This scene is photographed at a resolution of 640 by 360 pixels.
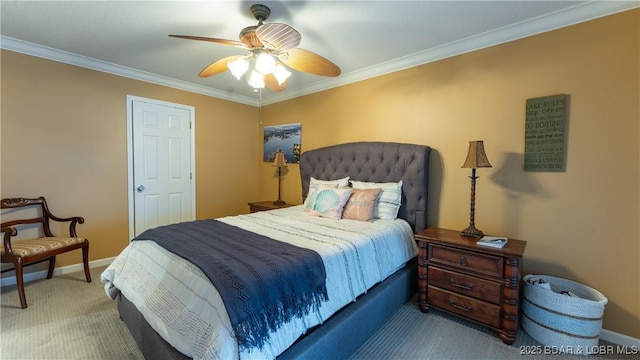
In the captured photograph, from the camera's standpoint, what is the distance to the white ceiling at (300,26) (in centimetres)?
A: 204

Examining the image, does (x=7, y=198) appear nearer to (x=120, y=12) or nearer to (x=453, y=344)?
(x=120, y=12)

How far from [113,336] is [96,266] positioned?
1.83m

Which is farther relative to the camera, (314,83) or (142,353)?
(314,83)

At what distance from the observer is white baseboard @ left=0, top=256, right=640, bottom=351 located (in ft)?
6.29

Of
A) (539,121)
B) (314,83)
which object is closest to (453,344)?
(539,121)

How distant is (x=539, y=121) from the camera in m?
2.23

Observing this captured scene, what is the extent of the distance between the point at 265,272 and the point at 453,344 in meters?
1.52

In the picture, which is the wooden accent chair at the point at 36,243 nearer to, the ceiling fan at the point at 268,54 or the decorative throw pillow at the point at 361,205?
the ceiling fan at the point at 268,54

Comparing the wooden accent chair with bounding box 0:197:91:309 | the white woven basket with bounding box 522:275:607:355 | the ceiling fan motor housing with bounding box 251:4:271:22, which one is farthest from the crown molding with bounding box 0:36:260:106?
the white woven basket with bounding box 522:275:607:355

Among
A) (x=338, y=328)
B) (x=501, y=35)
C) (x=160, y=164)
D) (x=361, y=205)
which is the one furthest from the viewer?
(x=160, y=164)

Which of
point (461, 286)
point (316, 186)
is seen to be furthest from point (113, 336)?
point (461, 286)

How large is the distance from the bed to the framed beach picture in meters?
1.30

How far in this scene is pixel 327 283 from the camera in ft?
5.56

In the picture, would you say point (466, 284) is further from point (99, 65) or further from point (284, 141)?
point (99, 65)
